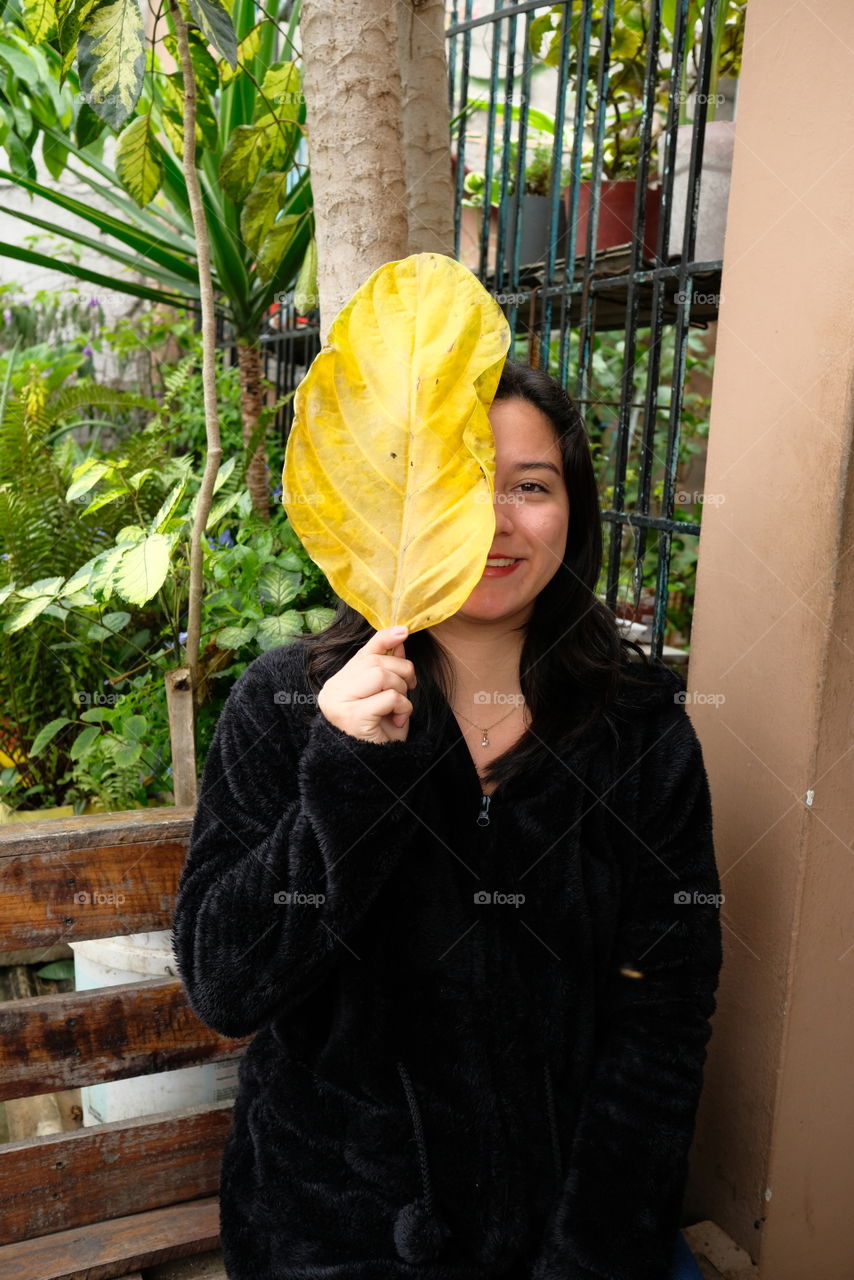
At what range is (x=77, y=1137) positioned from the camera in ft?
5.53

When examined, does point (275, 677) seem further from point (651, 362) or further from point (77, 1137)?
point (651, 362)

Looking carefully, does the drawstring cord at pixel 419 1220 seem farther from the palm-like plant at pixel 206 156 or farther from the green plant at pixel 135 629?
the palm-like plant at pixel 206 156

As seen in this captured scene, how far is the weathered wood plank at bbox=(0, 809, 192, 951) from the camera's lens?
5.32 feet

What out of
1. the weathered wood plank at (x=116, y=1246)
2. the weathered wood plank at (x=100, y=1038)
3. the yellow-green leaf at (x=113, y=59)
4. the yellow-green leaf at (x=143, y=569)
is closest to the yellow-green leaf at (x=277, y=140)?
the yellow-green leaf at (x=113, y=59)

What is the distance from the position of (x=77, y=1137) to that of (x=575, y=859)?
912mm

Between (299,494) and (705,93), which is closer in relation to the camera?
(299,494)

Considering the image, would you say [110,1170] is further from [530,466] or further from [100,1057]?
[530,466]

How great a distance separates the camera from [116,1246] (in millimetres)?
1670

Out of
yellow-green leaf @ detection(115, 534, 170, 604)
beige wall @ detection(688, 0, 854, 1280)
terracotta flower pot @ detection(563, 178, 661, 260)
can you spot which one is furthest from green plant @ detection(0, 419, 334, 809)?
terracotta flower pot @ detection(563, 178, 661, 260)

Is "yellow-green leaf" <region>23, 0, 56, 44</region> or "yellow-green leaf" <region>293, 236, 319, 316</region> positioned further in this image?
"yellow-green leaf" <region>293, 236, 319, 316</region>

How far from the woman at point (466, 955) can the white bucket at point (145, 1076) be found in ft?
1.08

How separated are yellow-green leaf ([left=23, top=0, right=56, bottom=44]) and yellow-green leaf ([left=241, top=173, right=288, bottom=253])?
0.64 meters

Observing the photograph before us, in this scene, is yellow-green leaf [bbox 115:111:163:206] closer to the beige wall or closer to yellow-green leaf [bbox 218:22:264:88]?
yellow-green leaf [bbox 218:22:264:88]

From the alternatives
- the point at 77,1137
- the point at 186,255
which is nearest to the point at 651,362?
the point at 77,1137
